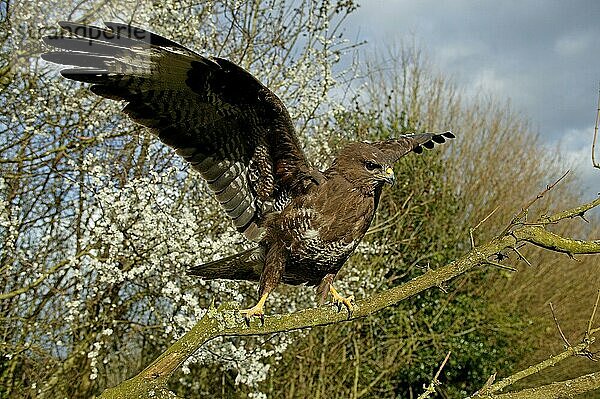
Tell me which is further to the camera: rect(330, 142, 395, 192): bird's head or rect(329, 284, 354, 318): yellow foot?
rect(330, 142, 395, 192): bird's head

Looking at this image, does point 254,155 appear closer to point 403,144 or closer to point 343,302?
point 403,144

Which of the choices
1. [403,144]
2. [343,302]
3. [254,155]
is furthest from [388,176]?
[254,155]

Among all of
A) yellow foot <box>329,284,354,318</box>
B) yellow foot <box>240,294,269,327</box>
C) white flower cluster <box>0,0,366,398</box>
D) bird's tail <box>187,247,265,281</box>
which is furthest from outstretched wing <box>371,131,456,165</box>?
white flower cluster <box>0,0,366,398</box>

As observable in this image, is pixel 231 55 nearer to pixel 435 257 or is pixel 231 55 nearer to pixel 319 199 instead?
pixel 319 199

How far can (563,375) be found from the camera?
13.1m

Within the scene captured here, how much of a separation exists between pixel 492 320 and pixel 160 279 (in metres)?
7.10

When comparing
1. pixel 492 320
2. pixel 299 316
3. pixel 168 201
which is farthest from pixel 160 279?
pixel 492 320

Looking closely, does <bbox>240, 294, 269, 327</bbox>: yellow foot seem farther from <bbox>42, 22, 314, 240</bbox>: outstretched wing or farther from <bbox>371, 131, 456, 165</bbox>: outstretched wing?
<bbox>371, 131, 456, 165</bbox>: outstretched wing

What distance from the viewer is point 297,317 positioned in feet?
7.60

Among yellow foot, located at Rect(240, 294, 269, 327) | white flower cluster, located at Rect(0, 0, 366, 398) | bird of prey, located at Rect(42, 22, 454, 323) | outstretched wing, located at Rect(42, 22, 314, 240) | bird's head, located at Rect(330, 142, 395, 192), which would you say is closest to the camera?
yellow foot, located at Rect(240, 294, 269, 327)

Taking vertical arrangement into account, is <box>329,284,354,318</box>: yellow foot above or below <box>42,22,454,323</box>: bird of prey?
below

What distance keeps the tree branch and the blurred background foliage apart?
0.27 m

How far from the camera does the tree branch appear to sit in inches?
82.2

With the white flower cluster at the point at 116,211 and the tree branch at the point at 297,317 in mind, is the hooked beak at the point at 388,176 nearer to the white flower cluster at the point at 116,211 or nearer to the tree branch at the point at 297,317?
the tree branch at the point at 297,317
